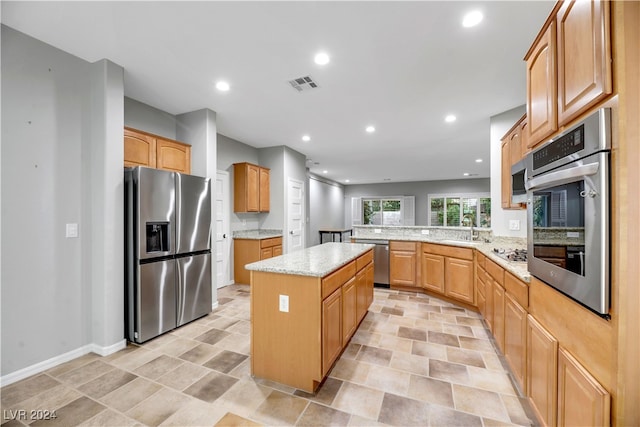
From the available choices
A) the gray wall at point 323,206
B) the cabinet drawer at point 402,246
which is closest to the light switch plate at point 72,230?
the cabinet drawer at point 402,246

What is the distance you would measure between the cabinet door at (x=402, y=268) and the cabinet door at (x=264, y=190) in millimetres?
2636

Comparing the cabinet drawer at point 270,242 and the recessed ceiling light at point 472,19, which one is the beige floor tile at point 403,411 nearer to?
the recessed ceiling light at point 472,19

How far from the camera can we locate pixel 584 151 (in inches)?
42.5

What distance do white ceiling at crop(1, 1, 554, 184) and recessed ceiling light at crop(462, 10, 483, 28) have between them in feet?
0.15

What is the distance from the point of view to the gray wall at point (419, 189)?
34.0ft

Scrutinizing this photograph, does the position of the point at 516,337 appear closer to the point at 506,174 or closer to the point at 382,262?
the point at 506,174

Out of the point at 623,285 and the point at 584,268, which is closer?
the point at 623,285

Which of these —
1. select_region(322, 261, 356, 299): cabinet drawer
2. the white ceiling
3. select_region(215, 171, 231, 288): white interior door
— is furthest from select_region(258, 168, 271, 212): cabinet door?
select_region(322, 261, 356, 299): cabinet drawer

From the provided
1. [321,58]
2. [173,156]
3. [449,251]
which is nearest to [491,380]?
[449,251]

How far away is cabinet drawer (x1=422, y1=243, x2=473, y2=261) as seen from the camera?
362 cm

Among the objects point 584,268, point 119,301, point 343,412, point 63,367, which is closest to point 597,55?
point 584,268

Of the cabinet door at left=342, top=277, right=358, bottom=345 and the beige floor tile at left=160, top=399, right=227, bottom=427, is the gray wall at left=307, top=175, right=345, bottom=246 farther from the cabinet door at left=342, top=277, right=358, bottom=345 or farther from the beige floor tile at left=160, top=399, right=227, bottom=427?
the beige floor tile at left=160, top=399, right=227, bottom=427

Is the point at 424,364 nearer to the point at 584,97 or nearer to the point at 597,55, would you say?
the point at 584,97

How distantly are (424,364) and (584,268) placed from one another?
5.34 feet
